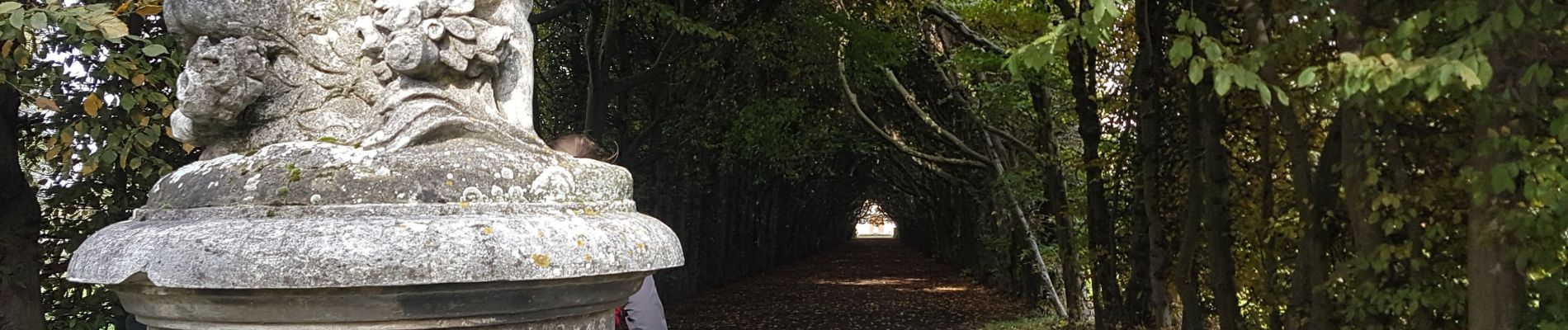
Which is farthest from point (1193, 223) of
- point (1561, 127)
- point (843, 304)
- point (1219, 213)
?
point (843, 304)

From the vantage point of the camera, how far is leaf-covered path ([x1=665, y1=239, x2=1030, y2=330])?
18719 mm

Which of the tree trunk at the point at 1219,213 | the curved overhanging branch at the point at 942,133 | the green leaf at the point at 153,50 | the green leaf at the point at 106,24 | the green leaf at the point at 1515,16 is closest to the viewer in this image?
the green leaf at the point at 1515,16

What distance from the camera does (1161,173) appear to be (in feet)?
29.9

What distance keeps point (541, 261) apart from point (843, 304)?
19894 mm

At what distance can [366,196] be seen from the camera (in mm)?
2771

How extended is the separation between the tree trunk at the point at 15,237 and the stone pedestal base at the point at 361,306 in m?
4.44

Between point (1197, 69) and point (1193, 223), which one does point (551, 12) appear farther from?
point (1197, 69)

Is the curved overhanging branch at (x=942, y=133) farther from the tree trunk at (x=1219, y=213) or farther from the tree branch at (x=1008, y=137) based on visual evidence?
the tree trunk at (x=1219, y=213)

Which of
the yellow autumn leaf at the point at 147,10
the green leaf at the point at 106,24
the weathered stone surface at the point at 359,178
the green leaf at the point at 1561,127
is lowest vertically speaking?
the weathered stone surface at the point at 359,178

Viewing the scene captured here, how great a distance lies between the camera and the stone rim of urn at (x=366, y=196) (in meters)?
2.62

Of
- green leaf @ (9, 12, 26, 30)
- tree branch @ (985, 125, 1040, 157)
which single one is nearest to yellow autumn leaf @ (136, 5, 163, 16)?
green leaf @ (9, 12, 26, 30)

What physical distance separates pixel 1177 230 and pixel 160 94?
7.08 metres

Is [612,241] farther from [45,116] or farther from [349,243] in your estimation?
[45,116]

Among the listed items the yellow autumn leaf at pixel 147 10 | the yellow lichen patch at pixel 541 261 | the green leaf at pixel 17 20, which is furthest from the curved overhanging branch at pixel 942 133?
the yellow lichen patch at pixel 541 261
